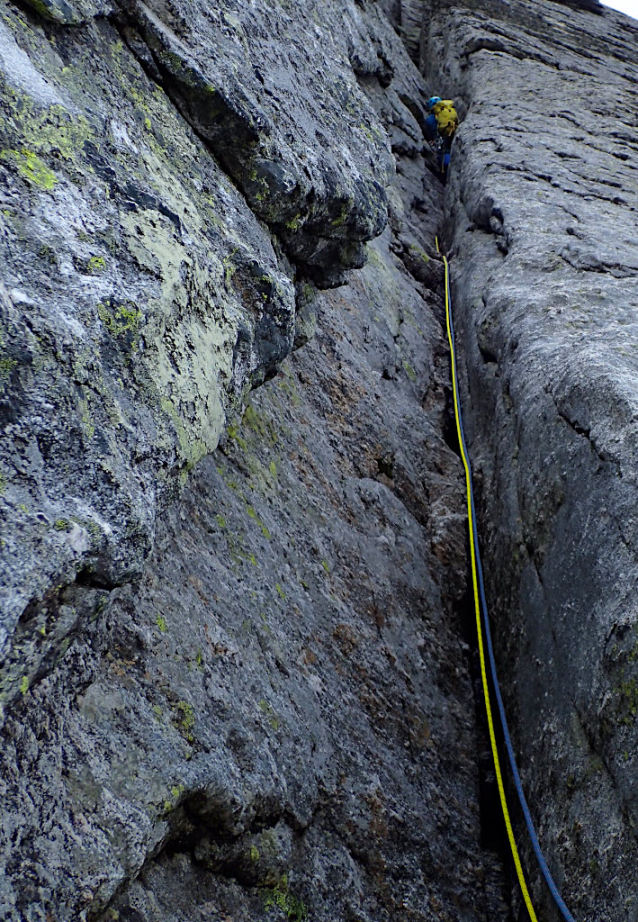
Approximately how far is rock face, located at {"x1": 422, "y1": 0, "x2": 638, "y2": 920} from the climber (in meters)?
1.83

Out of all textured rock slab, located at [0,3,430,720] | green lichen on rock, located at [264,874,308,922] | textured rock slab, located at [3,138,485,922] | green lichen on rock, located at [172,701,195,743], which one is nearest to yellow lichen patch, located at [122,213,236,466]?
textured rock slab, located at [0,3,430,720]

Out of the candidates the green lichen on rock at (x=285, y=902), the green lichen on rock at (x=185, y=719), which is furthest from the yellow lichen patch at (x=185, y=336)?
the green lichen on rock at (x=285, y=902)

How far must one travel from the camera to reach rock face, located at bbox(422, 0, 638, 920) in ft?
10.9

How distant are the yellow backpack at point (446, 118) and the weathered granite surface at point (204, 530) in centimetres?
742

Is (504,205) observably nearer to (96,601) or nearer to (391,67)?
A: (391,67)

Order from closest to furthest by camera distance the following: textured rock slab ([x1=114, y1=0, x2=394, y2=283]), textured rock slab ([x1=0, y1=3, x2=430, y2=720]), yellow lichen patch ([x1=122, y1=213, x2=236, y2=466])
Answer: textured rock slab ([x1=0, y1=3, x2=430, y2=720]) < yellow lichen patch ([x1=122, y1=213, x2=236, y2=466]) < textured rock slab ([x1=114, y1=0, x2=394, y2=283])

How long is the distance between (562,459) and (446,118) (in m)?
9.79

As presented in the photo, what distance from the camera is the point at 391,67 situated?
11891 mm

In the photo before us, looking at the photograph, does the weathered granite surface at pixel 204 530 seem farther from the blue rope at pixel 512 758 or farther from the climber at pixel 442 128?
the climber at pixel 442 128

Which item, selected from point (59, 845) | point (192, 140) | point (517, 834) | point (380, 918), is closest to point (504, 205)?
point (192, 140)

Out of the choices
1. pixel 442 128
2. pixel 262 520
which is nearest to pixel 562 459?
pixel 262 520

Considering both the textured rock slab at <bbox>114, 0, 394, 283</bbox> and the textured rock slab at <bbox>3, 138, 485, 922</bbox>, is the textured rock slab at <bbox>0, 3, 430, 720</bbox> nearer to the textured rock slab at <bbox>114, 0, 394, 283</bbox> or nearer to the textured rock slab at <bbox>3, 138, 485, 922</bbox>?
the textured rock slab at <bbox>114, 0, 394, 283</bbox>

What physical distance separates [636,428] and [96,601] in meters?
3.19

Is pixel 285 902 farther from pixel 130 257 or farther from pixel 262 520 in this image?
pixel 130 257
